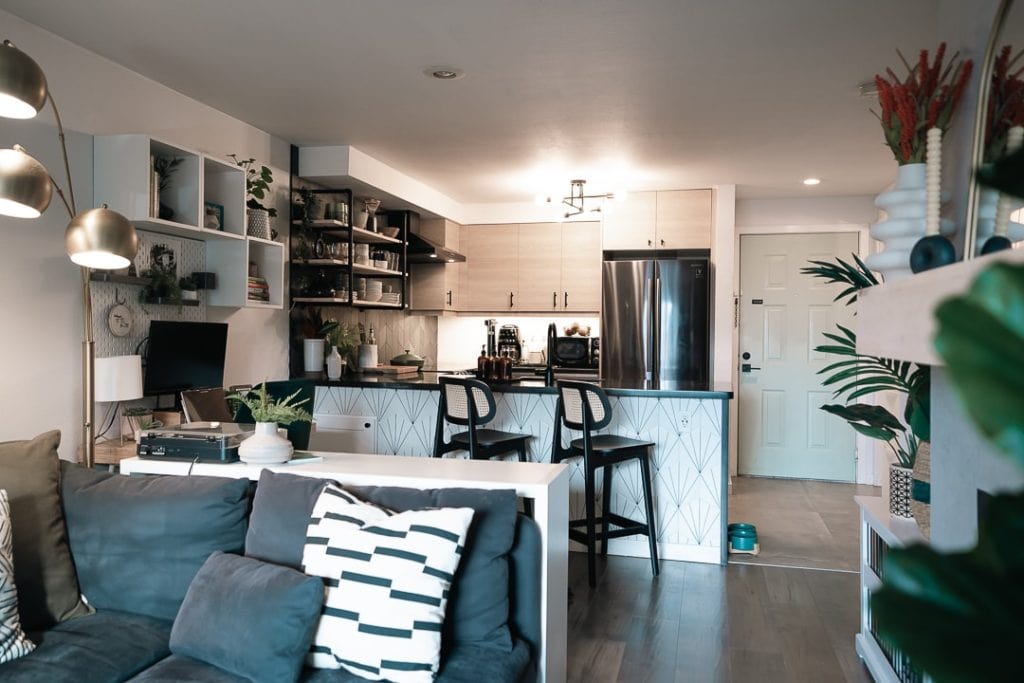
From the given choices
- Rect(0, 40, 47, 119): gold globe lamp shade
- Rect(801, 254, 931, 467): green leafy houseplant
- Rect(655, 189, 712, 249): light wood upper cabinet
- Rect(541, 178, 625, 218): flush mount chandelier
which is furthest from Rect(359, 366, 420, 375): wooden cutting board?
Rect(801, 254, 931, 467): green leafy houseplant

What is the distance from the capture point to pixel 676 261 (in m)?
6.15

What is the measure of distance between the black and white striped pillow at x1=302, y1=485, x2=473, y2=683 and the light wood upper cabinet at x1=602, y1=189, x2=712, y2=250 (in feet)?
15.9

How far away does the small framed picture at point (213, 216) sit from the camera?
12.6ft

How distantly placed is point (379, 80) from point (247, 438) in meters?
2.03

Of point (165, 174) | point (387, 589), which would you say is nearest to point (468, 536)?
point (387, 589)

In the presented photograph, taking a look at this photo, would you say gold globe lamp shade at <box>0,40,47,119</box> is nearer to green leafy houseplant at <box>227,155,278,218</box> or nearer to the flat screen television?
the flat screen television

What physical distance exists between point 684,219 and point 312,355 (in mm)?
3356

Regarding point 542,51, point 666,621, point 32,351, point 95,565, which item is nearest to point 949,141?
point 542,51

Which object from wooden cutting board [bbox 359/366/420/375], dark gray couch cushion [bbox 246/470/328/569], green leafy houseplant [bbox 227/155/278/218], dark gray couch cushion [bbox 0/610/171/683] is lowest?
dark gray couch cushion [bbox 0/610/171/683]

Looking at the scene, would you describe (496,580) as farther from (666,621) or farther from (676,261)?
(676,261)

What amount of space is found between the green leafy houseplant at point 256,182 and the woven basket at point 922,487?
3.51 meters

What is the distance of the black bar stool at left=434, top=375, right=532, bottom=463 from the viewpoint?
4.00 m

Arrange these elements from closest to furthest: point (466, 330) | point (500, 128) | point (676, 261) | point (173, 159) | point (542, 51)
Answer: point (542, 51) → point (173, 159) → point (500, 128) → point (676, 261) → point (466, 330)

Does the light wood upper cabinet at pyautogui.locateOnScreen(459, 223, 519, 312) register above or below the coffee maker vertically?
above
